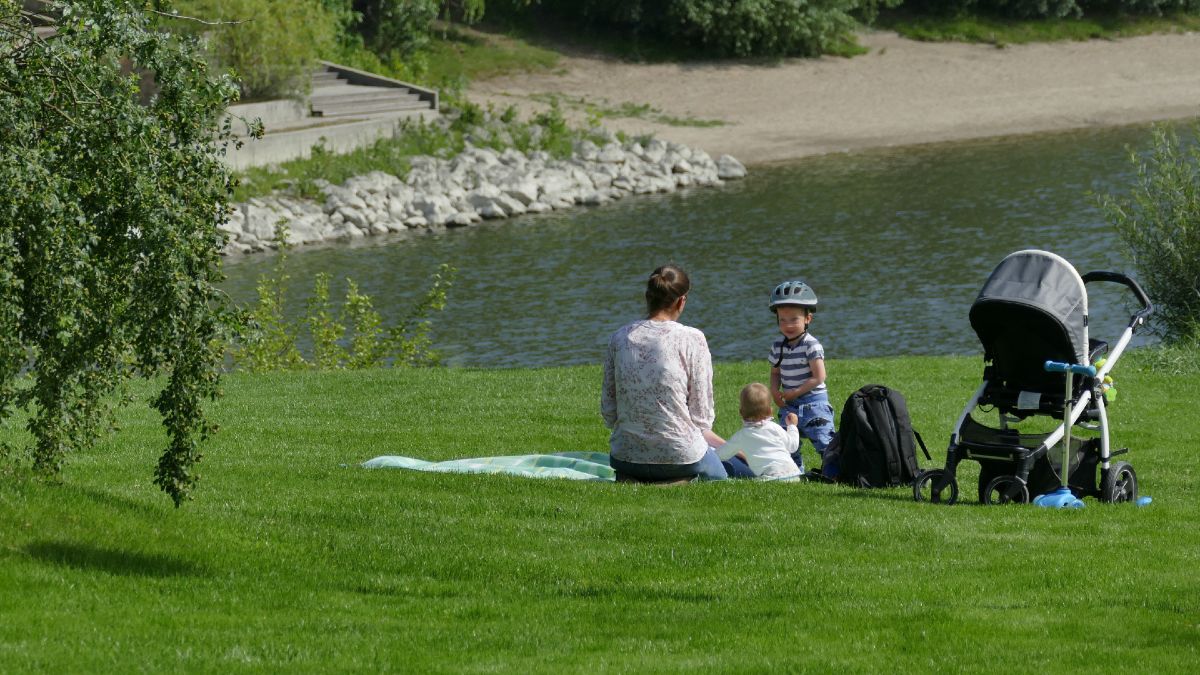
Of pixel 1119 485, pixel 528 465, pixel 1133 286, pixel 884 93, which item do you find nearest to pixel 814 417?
pixel 528 465

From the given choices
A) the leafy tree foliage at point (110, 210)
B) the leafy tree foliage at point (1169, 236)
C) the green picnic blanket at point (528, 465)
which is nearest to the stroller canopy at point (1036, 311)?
the green picnic blanket at point (528, 465)

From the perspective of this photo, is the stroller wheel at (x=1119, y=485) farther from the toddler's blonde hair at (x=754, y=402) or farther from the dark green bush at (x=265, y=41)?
the dark green bush at (x=265, y=41)

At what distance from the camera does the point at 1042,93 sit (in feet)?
181

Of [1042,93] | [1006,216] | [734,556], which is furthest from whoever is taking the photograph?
[1042,93]

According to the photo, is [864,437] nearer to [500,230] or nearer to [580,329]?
[580,329]

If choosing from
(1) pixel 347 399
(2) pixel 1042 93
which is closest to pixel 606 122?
(2) pixel 1042 93

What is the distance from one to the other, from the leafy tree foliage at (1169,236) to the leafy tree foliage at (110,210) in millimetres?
15750

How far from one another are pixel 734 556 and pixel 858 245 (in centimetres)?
2677

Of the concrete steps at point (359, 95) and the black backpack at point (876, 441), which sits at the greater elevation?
the black backpack at point (876, 441)

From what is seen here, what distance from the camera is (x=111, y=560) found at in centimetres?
784

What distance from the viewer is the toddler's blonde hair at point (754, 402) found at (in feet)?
35.9

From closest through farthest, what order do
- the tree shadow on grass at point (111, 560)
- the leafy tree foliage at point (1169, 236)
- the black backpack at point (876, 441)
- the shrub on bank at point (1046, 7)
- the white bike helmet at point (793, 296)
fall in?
1. the tree shadow on grass at point (111, 560)
2. the black backpack at point (876, 441)
3. the white bike helmet at point (793, 296)
4. the leafy tree foliage at point (1169, 236)
5. the shrub on bank at point (1046, 7)

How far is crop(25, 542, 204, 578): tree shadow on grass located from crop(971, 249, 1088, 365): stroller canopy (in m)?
5.07

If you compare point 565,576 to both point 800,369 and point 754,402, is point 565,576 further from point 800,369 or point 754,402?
point 800,369
